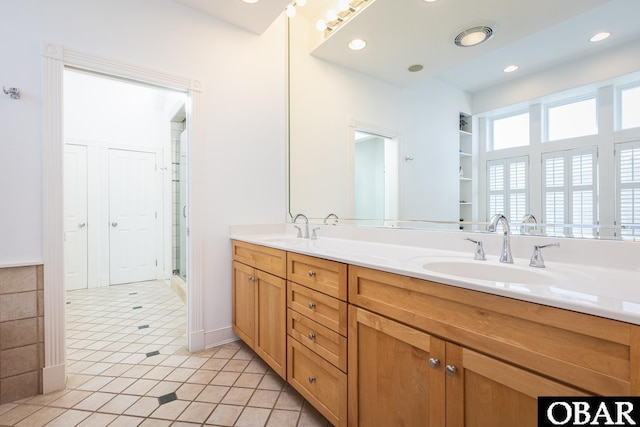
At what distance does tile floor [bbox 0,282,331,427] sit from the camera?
1.46 metres

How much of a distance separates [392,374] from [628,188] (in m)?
0.99

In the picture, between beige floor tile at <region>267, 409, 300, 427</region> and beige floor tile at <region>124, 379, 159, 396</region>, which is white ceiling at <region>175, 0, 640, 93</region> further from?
beige floor tile at <region>124, 379, 159, 396</region>

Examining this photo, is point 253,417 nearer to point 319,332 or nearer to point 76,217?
point 319,332

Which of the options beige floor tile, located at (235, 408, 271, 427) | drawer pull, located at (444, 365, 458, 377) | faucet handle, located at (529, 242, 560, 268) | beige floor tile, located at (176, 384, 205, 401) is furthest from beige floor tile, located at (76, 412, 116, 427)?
faucet handle, located at (529, 242, 560, 268)

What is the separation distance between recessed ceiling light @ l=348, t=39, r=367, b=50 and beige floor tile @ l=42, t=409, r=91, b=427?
2.69m

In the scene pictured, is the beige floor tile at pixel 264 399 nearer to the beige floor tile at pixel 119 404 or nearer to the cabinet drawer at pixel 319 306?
the cabinet drawer at pixel 319 306

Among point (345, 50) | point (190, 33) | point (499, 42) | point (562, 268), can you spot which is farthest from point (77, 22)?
point (562, 268)

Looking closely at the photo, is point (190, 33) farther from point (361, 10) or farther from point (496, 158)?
point (496, 158)

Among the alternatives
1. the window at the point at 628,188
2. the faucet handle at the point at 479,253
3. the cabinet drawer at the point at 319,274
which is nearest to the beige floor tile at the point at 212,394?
the cabinet drawer at the point at 319,274

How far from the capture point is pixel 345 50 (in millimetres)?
2070

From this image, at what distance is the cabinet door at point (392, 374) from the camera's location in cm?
89

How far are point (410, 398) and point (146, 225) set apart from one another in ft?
14.6

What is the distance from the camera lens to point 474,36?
4.46 ft

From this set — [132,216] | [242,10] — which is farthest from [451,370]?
[132,216]
